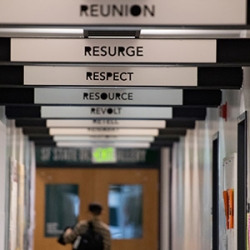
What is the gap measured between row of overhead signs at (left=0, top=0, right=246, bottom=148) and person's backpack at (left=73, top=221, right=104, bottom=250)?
84.0 inches

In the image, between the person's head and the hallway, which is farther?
the person's head

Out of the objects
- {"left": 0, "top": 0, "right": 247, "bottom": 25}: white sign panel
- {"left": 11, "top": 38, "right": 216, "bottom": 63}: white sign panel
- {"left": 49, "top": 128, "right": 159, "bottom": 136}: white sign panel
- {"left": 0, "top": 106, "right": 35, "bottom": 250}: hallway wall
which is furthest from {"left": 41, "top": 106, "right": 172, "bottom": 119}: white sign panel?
{"left": 0, "top": 0, "right": 247, "bottom": 25}: white sign panel

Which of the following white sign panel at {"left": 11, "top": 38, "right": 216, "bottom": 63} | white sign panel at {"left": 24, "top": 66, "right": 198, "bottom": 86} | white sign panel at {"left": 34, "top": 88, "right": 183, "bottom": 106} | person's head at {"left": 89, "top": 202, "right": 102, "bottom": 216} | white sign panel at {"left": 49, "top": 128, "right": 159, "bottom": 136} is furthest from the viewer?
person's head at {"left": 89, "top": 202, "right": 102, "bottom": 216}

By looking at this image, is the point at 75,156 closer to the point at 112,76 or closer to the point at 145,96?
the point at 145,96

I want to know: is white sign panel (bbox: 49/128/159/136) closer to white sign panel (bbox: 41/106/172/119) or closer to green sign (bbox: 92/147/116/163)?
white sign panel (bbox: 41/106/172/119)

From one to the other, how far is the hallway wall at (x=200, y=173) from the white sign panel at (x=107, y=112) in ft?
1.94

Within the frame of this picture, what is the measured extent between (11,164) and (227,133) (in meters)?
3.22

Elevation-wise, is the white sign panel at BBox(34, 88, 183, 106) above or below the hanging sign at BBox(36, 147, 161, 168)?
above

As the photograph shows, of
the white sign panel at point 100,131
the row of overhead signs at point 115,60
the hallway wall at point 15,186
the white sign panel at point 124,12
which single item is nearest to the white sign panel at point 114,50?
the row of overhead signs at point 115,60

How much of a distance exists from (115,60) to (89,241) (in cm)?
695

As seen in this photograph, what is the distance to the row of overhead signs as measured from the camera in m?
5.93

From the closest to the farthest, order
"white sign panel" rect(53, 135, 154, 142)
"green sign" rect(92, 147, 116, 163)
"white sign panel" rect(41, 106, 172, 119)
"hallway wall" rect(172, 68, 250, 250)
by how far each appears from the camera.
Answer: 1. "hallway wall" rect(172, 68, 250, 250)
2. "white sign panel" rect(41, 106, 172, 119)
3. "white sign panel" rect(53, 135, 154, 142)
4. "green sign" rect(92, 147, 116, 163)

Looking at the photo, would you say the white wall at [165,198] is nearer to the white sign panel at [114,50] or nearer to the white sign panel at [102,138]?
the white sign panel at [102,138]

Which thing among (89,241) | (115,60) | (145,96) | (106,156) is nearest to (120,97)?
(145,96)
